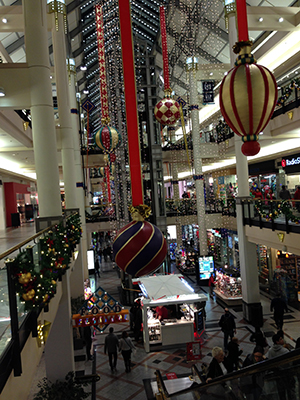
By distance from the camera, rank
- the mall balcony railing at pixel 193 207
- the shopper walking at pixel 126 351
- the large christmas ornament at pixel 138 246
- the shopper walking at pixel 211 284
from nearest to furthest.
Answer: the large christmas ornament at pixel 138 246 → the shopper walking at pixel 126 351 → the shopper walking at pixel 211 284 → the mall balcony railing at pixel 193 207

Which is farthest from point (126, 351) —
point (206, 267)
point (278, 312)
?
point (206, 267)

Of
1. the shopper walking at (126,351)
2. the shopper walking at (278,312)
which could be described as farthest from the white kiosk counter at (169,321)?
the shopper walking at (278,312)

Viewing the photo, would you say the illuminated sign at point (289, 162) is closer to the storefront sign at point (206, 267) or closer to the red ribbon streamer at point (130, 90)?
the storefront sign at point (206, 267)

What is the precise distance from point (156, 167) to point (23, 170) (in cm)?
909

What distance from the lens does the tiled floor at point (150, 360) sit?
811cm

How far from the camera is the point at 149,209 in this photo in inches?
106

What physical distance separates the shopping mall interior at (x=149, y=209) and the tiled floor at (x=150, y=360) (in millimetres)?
55

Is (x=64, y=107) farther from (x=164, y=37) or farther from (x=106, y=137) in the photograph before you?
(x=164, y=37)

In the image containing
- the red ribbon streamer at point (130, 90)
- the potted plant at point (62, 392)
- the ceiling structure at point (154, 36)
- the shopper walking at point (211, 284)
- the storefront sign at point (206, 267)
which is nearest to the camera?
the red ribbon streamer at point (130, 90)

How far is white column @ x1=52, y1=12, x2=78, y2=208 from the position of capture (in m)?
11.2

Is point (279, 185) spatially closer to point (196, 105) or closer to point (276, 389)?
point (196, 105)

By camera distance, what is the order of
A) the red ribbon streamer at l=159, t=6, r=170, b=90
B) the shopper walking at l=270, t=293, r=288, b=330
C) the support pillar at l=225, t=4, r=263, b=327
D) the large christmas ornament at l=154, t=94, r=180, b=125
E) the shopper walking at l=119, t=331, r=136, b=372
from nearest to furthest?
the red ribbon streamer at l=159, t=6, r=170, b=90
the large christmas ornament at l=154, t=94, r=180, b=125
the shopper walking at l=119, t=331, r=136, b=372
the shopper walking at l=270, t=293, r=288, b=330
the support pillar at l=225, t=4, r=263, b=327

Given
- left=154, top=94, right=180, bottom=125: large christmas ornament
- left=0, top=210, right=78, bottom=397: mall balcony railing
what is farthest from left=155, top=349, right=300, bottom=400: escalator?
left=154, top=94, right=180, bottom=125: large christmas ornament

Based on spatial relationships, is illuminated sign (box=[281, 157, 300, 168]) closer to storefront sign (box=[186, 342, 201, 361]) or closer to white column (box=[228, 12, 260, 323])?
white column (box=[228, 12, 260, 323])
